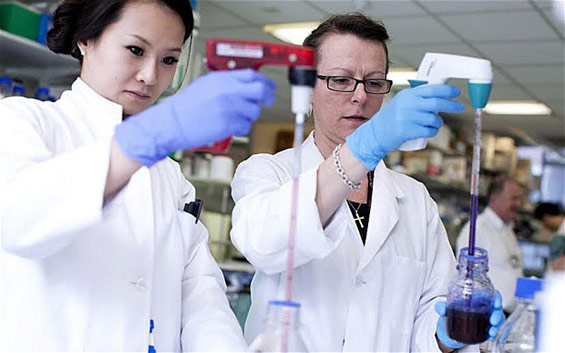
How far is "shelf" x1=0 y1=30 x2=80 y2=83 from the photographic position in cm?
308

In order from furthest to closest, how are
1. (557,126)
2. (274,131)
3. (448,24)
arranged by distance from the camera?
(274,131) < (557,126) < (448,24)

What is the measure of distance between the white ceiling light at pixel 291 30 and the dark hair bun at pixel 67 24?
10.9 feet

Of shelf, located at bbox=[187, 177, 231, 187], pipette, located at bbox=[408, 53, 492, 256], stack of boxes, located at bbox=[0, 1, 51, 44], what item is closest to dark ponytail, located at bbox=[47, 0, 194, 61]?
pipette, located at bbox=[408, 53, 492, 256]

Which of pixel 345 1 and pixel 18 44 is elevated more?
pixel 345 1

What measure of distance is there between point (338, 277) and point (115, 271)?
0.51 meters

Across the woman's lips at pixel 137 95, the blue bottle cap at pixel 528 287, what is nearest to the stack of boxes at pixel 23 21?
the woman's lips at pixel 137 95

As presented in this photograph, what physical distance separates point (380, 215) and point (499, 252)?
3.73 metres

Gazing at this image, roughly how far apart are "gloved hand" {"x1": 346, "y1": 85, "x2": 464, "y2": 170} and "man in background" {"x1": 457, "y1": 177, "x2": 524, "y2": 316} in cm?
369

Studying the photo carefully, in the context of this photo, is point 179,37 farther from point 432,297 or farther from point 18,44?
point 18,44

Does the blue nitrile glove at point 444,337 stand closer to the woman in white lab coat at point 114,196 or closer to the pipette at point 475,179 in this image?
the pipette at point 475,179

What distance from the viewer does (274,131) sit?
9.30 meters

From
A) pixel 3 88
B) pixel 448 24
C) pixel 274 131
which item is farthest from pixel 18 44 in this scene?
pixel 274 131

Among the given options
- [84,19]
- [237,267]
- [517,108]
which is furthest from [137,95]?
[517,108]

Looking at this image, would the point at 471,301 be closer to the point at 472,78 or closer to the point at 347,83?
the point at 472,78
